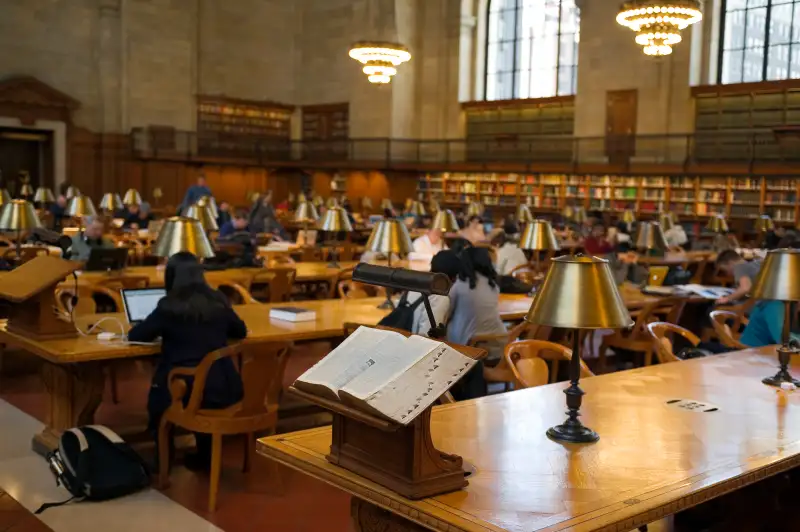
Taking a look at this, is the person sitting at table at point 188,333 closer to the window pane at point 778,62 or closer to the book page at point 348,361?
the book page at point 348,361

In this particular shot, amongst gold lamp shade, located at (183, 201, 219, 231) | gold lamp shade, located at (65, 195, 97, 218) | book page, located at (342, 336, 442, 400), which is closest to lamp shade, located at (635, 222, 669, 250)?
gold lamp shade, located at (183, 201, 219, 231)

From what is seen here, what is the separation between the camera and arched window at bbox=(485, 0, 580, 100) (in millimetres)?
20781

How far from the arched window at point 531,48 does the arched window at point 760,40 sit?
354 cm

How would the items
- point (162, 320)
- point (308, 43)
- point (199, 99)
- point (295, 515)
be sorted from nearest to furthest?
point (295, 515), point (162, 320), point (199, 99), point (308, 43)

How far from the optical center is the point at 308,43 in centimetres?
2403

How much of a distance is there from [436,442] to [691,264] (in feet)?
29.5

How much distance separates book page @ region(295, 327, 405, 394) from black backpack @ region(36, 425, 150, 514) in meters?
2.27

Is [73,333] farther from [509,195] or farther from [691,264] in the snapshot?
[509,195]

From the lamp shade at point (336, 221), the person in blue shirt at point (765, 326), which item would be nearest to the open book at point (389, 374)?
the person in blue shirt at point (765, 326)

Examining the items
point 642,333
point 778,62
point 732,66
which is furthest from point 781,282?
point 732,66

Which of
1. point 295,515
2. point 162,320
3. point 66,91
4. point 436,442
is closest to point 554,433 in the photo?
point 436,442

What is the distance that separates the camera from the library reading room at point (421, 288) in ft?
7.56

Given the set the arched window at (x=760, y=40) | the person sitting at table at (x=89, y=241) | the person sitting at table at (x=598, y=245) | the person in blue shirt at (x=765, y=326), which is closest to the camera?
the person in blue shirt at (x=765, y=326)

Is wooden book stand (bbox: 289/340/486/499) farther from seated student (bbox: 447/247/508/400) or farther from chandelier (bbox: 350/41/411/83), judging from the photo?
chandelier (bbox: 350/41/411/83)
